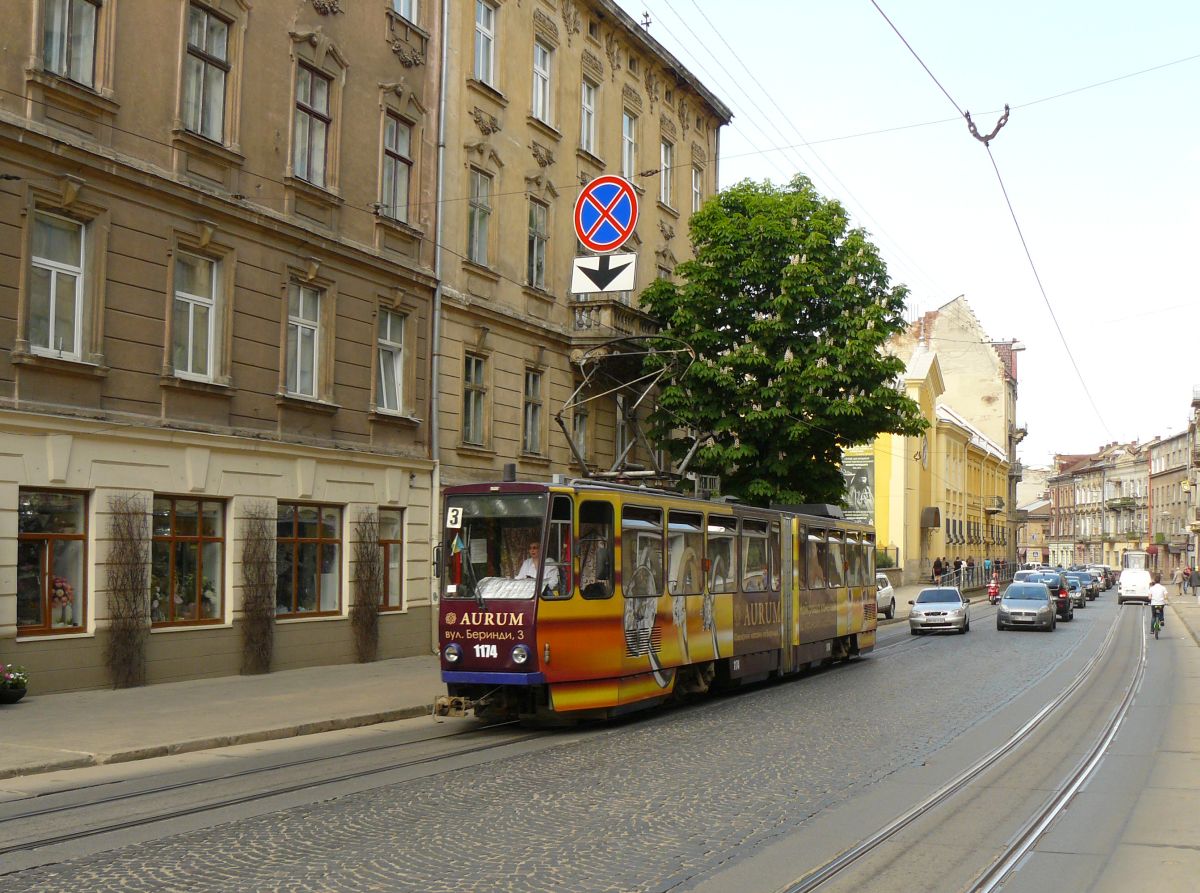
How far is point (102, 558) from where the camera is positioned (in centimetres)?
1697

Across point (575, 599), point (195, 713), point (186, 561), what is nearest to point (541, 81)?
point (186, 561)

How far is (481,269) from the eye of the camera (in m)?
26.5

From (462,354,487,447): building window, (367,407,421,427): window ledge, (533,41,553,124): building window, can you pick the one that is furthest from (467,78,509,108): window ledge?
(367,407,421,427): window ledge

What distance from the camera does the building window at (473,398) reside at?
1031 inches

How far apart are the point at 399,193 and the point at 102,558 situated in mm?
10139

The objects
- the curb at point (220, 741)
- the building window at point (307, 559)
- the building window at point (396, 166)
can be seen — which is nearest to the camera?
the curb at point (220, 741)

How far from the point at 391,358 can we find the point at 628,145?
12.5m

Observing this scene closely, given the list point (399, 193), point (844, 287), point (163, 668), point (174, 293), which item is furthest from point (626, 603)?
point (844, 287)

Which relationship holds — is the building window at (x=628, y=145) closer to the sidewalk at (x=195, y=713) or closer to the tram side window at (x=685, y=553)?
the sidewalk at (x=195, y=713)

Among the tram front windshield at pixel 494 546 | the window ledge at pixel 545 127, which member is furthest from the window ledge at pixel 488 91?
Result: the tram front windshield at pixel 494 546

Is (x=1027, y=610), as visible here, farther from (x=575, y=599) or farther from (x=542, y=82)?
(x=575, y=599)

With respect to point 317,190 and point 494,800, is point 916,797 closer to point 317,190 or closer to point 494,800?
point 494,800

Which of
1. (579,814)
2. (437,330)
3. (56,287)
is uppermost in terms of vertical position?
(437,330)

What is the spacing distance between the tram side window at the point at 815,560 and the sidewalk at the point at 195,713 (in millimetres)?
7205
